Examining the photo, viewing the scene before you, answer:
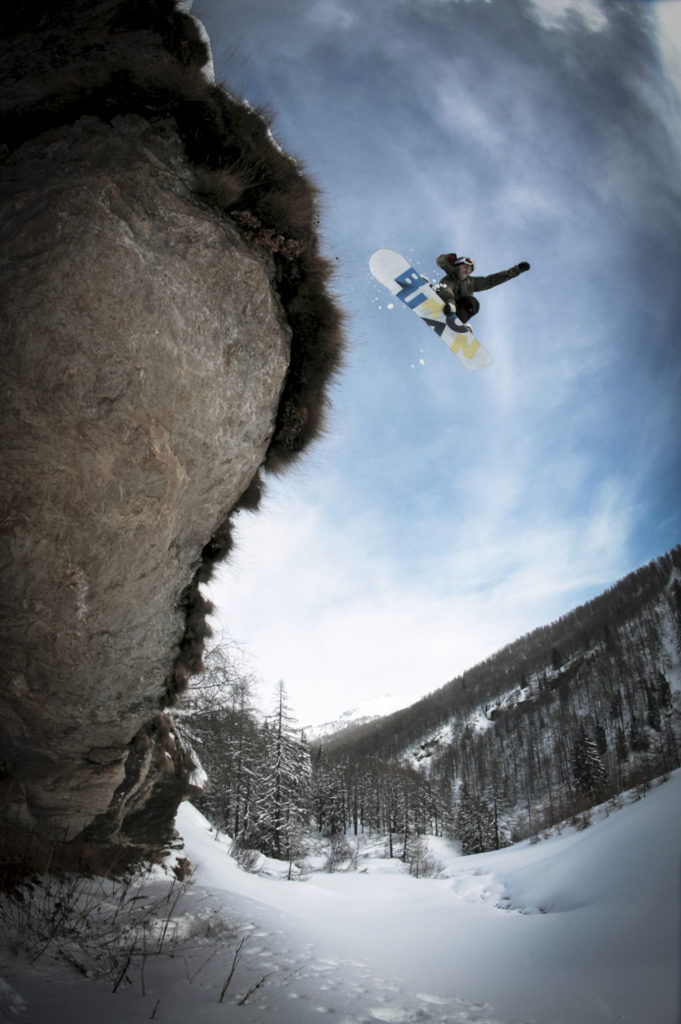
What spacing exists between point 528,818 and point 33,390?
8823 cm

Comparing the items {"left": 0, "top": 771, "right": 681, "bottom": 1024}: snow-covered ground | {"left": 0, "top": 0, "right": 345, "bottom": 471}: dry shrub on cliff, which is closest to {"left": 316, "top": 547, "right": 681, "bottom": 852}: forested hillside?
{"left": 0, "top": 771, "right": 681, "bottom": 1024}: snow-covered ground

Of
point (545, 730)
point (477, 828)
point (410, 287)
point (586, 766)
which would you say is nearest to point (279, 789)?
point (410, 287)

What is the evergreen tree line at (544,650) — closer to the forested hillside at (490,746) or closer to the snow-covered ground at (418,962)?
the forested hillside at (490,746)

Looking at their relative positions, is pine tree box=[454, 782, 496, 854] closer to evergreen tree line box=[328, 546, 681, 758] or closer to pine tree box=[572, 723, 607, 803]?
pine tree box=[572, 723, 607, 803]

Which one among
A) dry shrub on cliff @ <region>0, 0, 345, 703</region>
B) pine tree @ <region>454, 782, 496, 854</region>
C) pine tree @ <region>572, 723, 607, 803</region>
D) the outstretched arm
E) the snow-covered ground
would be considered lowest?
pine tree @ <region>454, 782, 496, 854</region>

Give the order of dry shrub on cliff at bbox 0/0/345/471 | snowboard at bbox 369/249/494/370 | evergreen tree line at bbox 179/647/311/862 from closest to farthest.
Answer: dry shrub on cliff at bbox 0/0/345/471, snowboard at bbox 369/249/494/370, evergreen tree line at bbox 179/647/311/862

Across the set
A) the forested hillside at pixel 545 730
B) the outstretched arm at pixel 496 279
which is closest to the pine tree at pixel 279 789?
the forested hillside at pixel 545 730

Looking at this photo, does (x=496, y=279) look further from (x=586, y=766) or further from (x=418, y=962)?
(x=586, y=766)

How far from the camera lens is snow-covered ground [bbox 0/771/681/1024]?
9.13ft

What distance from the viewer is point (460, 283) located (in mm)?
7871

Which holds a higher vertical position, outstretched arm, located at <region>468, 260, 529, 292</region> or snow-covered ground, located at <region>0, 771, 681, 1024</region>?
outstretched arm, located at <region>468, 260, 529, 292</region>

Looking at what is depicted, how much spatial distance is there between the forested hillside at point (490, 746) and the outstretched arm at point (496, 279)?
39.9 feet

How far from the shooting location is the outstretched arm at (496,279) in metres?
7.31

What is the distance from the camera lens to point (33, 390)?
355 cm
